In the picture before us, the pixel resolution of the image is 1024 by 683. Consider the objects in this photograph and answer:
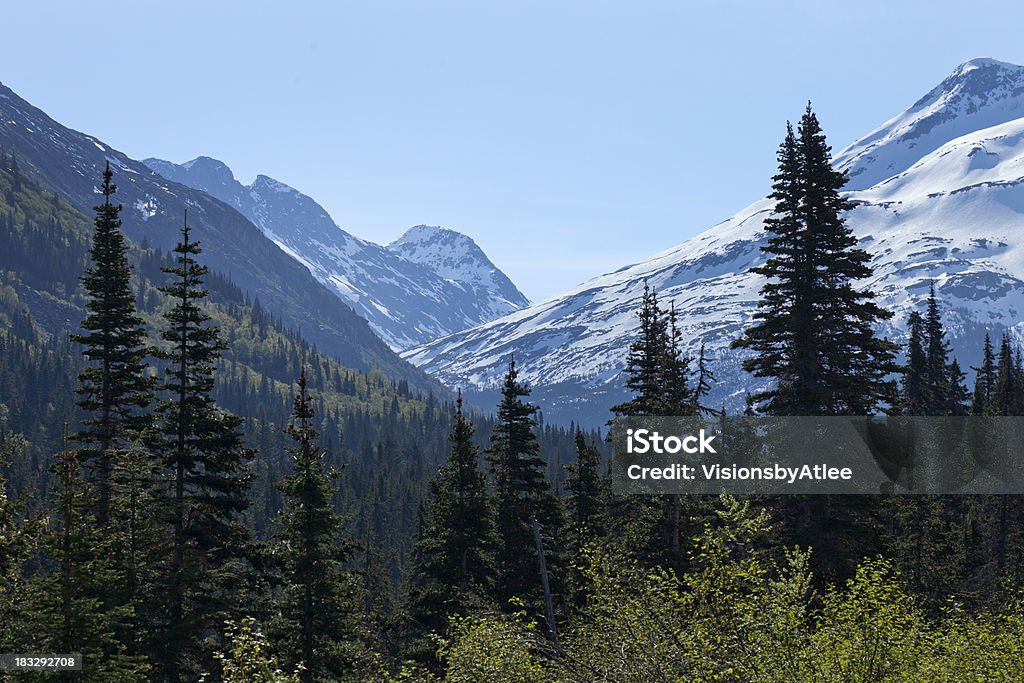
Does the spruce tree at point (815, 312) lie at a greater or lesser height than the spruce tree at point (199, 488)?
greater

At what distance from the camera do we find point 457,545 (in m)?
37.6

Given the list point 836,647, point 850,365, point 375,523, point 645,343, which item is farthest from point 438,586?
point 375,523

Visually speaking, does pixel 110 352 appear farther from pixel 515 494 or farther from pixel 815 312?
pixel 815 312

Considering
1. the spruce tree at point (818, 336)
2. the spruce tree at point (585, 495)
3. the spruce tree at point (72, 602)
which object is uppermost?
the spruce tree at point (818, 336)

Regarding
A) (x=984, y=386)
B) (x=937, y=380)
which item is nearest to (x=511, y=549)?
(x=937, y=380)

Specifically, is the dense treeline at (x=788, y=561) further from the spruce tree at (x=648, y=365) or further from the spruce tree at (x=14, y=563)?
the spruce tree at (x=14, y=563)

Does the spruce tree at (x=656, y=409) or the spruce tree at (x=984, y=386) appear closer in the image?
the spruce tree at (x=656, y=409)

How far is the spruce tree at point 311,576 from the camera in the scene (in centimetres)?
2939

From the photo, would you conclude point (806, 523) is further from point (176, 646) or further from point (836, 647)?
point (176, 646)

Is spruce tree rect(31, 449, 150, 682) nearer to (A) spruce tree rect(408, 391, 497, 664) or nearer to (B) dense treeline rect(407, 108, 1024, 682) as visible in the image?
(B) dense treeline rect(407, 108, 1024, 682)

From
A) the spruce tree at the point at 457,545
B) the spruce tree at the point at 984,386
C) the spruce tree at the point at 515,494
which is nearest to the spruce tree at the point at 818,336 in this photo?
the spruce tree at the point at 515,494

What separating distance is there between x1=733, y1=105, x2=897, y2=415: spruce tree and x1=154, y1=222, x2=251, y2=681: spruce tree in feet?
57.6

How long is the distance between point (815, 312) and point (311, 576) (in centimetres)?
1856

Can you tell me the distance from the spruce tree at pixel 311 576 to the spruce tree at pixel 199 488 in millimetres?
2178
